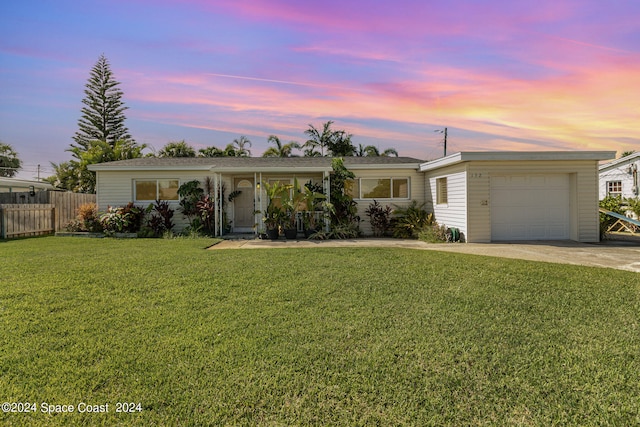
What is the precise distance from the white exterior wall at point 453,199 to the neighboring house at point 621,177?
9810mm

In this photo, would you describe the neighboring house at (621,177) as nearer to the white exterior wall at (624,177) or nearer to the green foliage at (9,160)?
the white exterior wall at (624,177)

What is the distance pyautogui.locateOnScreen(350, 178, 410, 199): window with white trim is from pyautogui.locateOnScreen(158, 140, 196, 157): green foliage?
17763 millimetres

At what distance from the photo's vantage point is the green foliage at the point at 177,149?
26.8 metres

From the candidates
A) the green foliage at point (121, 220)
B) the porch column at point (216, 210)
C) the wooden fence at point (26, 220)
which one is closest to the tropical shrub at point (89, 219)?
the green foliage at point (121, 220)

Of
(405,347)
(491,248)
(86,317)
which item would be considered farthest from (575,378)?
(491,248)

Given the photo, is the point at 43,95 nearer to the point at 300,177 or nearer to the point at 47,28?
the point at 47,28

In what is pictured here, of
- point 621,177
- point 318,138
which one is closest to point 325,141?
point 318,138

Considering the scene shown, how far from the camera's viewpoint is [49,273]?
19.8 feet

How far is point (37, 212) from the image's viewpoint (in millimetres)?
13828

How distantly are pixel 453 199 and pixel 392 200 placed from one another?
282cm

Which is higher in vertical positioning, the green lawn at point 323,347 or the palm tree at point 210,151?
the palm tree at point 210,151

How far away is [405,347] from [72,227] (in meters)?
15.0

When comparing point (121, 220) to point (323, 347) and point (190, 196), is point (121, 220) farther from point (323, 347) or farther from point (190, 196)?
point (323, 347)

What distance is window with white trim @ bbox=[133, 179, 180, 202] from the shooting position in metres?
14.0
